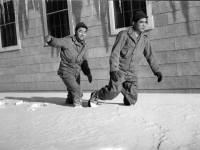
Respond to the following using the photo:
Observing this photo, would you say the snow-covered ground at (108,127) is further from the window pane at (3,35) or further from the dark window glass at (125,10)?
the window pane at (3,35)

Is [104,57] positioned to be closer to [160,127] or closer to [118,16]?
[118,16]

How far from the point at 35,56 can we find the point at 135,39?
203 inches

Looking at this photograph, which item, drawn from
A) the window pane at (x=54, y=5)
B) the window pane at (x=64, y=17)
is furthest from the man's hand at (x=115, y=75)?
the window pane at (x=54, y=5)

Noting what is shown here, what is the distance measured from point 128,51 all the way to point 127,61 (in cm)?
18

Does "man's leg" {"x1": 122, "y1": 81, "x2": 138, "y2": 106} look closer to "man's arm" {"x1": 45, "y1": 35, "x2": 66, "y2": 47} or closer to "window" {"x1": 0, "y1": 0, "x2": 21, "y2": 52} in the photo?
"man's arm" {"x1": 45, "y1": 35, "x2": 66, "y2": 47}

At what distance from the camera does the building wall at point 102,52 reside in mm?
6203

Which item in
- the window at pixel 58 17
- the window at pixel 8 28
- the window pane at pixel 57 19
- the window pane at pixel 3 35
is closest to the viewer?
the window at pixel 58 17

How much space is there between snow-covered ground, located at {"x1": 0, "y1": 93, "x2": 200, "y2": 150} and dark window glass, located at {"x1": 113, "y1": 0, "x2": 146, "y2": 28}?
2504mm

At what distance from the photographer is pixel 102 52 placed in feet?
25.2

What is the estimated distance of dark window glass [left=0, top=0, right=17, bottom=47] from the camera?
9977mm

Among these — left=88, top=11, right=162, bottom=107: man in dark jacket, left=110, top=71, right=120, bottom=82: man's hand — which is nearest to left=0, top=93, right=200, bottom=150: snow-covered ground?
left=88, top=11, right=162, bottom=107: man in dark jacket

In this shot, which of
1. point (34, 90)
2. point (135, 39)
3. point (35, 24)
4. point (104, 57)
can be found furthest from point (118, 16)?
point (34, 90)

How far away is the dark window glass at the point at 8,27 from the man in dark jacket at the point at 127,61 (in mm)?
5801

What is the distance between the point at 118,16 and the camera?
24.1 ft
